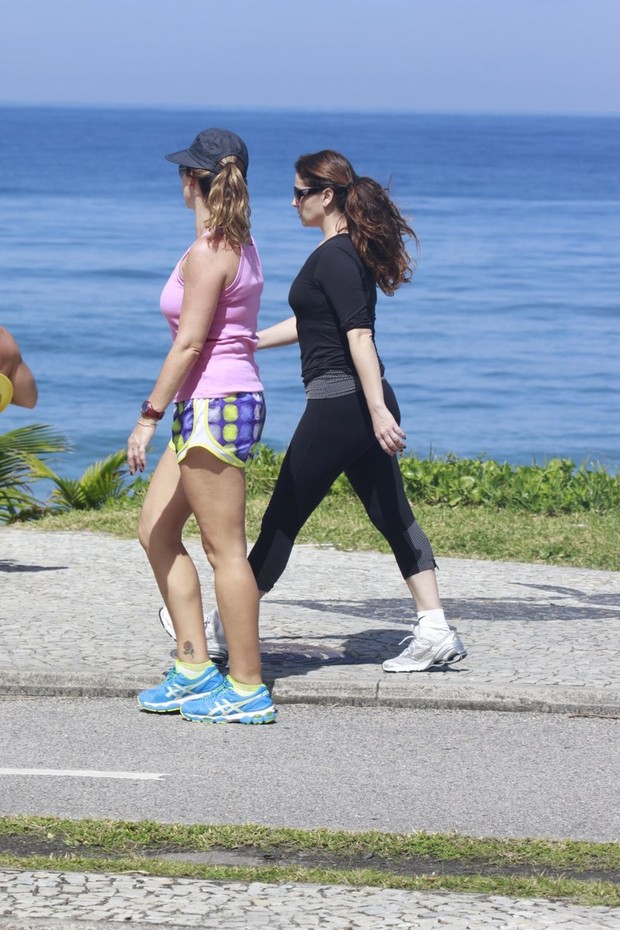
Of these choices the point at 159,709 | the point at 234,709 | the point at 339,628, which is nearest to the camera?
the point at 234,709

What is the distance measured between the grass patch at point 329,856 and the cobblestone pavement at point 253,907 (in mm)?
103

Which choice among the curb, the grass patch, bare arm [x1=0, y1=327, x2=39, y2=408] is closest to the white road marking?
the grass patch

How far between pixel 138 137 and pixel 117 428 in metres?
175

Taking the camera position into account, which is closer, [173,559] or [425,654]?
[173,559]

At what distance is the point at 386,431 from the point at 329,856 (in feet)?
6.00

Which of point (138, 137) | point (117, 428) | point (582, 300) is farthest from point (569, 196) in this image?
point (138, 137)

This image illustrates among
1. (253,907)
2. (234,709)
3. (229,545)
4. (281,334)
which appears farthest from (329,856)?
(281,334)

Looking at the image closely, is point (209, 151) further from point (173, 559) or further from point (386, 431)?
point (173, 559)

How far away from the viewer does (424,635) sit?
5.96m

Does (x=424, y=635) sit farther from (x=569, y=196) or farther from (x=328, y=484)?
(x=569, y=196)

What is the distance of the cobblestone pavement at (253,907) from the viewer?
3520mm

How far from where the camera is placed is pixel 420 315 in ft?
139

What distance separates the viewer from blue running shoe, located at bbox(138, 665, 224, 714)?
5.65 m

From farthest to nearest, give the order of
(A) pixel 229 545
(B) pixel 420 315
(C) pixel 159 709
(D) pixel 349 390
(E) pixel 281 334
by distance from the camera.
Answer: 1. (B) pixel 420 315
2. (E) pixel 281 334
3. (D) pixel 349 390
4. (C) pixel 159 709
5. (A) pixel 229 545
